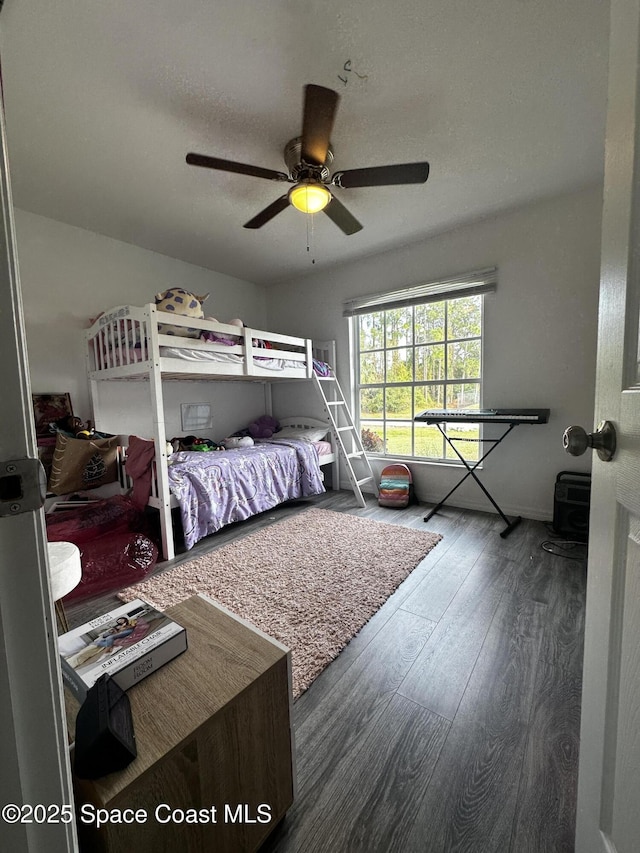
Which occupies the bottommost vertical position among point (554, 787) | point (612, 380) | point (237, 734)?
point (554, 787)

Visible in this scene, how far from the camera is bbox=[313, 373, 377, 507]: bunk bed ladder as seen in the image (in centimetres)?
343

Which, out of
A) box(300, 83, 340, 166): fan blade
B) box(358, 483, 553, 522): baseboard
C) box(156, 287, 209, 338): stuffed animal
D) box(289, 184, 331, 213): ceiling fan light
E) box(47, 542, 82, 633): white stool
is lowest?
box(358, 483, 553, 522): baseboard

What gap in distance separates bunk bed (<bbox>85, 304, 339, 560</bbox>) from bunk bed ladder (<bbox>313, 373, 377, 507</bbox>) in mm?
298

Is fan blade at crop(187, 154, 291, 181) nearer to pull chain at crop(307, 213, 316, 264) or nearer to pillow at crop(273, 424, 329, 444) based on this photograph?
pull chain at crop(307, 213, 316, 264)

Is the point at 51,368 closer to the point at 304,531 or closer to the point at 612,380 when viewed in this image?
the point at 304,531

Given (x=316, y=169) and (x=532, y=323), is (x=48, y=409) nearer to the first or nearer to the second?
(x=316, y=169)

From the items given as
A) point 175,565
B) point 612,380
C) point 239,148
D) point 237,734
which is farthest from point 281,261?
point 237,734

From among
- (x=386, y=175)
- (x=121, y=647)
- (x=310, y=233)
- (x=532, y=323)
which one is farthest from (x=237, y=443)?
(x=532, y=323)

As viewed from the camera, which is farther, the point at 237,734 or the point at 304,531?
the point at 304,531

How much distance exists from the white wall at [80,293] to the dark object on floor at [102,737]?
8.97 feet

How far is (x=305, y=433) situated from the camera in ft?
12.0

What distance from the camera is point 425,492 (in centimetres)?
333

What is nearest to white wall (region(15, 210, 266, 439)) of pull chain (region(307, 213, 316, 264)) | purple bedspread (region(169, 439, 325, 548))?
purple bedspread (region(169, 439, 325, 548))

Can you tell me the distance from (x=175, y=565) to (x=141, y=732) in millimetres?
1728
